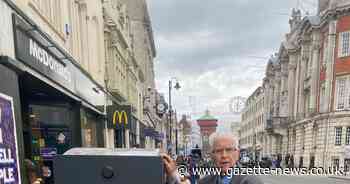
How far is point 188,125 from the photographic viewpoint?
132125 millimetres

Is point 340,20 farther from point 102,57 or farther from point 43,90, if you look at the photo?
point 43,90

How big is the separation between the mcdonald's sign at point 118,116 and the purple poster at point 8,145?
7547mm

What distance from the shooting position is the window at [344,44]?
2900 cm

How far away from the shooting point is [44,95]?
7660mm

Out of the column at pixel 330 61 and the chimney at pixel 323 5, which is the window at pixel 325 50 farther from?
the chimney at pixel 323 5

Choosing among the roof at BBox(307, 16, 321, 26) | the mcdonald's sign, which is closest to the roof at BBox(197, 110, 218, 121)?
the roof at BBox(307, 16, 321, 26)

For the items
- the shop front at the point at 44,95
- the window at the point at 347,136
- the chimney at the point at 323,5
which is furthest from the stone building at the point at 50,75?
the chimney at the point at 323,5

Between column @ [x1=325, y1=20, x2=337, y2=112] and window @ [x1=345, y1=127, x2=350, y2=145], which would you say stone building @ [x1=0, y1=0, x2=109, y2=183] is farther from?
window @ [x1=345, y1=127, x2=350, y2=145]

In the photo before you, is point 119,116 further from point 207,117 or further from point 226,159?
point 207,117

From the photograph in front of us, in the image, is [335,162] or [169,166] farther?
[335,162]

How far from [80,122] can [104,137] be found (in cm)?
438

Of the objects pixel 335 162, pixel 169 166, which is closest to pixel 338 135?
pixel 335 162

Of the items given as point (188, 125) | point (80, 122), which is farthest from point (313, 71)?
point (188, 125)

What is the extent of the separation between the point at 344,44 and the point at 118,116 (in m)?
27.4
